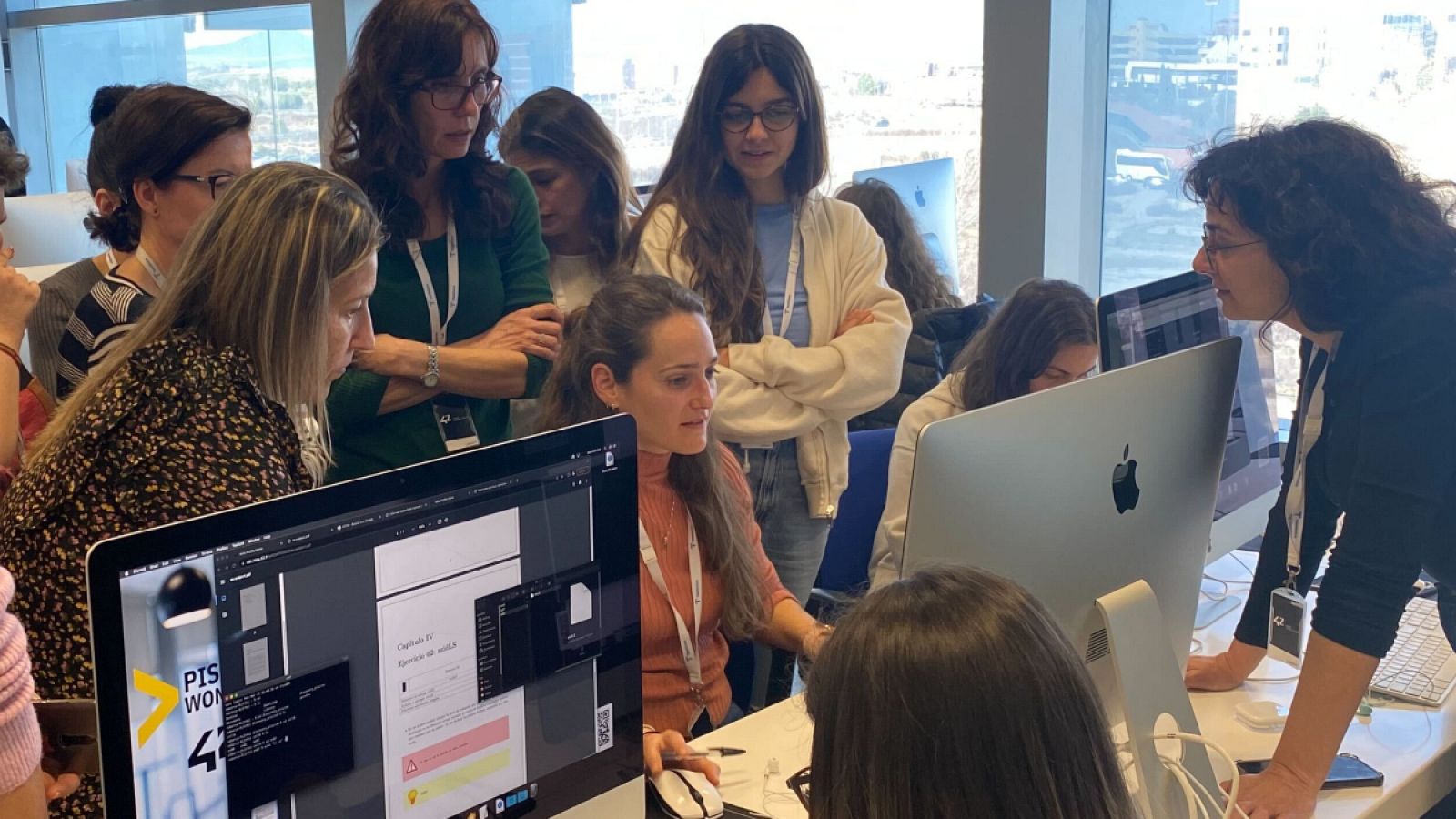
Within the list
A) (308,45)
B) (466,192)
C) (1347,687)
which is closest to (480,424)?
(466,192)

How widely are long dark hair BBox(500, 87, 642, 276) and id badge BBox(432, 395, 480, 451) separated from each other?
54 centimetres

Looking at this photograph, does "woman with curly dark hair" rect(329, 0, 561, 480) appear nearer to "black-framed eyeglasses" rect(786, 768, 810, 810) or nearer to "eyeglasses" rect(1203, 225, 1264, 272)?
"black-framed eyeglasses" rect(786, 768, 810, 810)

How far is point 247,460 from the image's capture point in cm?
140

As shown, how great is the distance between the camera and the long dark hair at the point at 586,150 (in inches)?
104

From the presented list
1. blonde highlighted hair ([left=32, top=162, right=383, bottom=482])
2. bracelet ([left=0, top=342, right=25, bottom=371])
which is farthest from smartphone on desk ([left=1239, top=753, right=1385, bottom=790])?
bracelet ([left=0, top=342, right=25, bottom=371])

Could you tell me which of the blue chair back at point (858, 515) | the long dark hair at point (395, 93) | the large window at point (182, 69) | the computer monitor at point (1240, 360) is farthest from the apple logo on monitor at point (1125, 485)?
the large window at point (182, 69)

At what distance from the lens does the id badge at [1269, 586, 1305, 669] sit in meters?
1.81

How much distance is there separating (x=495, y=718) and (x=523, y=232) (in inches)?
49.7

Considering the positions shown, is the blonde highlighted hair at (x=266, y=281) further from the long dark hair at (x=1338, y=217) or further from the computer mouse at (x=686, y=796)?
the long dark hair at (x=1338, y=217)

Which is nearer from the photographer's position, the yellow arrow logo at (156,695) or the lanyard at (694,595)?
the yellow arrow logo at (156,695)

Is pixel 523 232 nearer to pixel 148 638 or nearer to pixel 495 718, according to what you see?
pixel 495 718

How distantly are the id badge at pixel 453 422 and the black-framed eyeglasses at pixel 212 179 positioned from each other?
49cm

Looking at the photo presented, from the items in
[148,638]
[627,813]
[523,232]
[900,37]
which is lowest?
[627,813]

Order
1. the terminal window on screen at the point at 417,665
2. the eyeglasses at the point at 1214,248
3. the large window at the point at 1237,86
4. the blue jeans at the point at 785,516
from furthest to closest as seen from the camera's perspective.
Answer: the large window at the point at 1237,86 → the blue jeans at the point at 785,516 → the eyeglasses at the point at 1214,248 → the terminal window on screen at the point at 417,665
